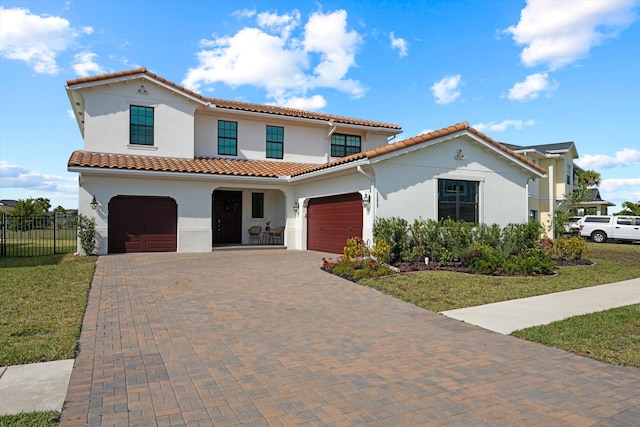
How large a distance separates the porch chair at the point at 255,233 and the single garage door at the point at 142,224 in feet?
14.8

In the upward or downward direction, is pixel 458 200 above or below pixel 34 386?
above

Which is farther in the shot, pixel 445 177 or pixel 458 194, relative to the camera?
pixel 458 194

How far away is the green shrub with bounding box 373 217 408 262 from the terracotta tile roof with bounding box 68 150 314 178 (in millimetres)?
6829

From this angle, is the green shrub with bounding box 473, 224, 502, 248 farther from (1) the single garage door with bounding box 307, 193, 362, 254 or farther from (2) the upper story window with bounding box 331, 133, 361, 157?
(2) the upper story window with bounding box 331, 133, 361, 157

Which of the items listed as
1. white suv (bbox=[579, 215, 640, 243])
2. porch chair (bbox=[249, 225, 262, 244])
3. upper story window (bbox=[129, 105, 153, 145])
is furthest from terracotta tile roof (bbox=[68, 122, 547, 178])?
white suv (bbox=[579, 215, 640, 243])

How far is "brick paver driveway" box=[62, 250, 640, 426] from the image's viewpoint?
3949 mm

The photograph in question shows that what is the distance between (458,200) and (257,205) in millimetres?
10596

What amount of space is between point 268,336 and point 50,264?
10759 mm

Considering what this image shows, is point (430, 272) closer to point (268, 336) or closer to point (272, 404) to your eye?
point (268, 336)

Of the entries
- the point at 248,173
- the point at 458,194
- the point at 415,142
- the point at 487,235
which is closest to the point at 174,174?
the point at 248,173

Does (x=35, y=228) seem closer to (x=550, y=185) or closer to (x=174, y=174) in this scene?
(x=174, y=174)

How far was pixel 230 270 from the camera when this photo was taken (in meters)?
12.8

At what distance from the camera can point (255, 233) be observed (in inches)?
861

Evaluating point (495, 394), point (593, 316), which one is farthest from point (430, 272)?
point (495, 394)
